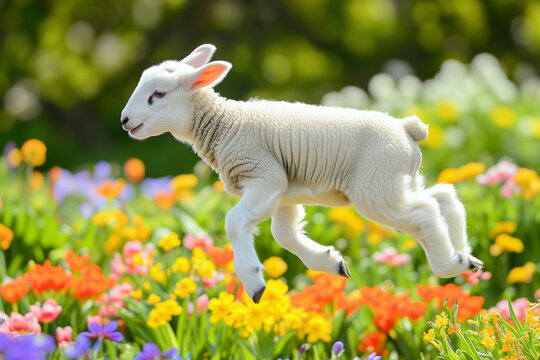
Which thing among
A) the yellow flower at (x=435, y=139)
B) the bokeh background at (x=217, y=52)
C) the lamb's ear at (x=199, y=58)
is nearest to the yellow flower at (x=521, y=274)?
the lamb's ear at (x=199, y=58)

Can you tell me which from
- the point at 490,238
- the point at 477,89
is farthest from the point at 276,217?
the point at 477,89

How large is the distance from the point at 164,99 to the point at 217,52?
10.6m

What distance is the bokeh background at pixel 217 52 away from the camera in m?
10.3

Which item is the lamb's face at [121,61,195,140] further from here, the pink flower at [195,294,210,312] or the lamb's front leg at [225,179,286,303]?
the pink flower at [195,294,210,312]

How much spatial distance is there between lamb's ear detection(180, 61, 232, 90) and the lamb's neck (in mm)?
53

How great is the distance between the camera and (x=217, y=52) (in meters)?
12.1

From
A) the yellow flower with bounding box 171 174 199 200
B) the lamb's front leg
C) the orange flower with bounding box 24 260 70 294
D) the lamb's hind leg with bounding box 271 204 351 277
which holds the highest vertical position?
the lamb's front leg

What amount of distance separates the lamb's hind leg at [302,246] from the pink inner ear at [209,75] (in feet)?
1.38

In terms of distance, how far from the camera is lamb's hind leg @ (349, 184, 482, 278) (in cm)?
171

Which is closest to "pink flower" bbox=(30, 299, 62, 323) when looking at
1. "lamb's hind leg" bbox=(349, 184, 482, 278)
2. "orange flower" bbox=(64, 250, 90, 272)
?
"orange flower" bbox=(64, 250, 90, 272)

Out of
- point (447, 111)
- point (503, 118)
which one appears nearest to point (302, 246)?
point (447, 111)

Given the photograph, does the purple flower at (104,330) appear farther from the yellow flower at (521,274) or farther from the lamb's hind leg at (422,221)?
the yellow flower at (521,274)

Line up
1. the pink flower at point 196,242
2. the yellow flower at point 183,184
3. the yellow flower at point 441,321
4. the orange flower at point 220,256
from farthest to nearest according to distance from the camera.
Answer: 1. the yellow flower at point 183,184
2. the pink flower at point 196,242
3. the orange flower at point 220,256
4. the yellow flower at point 441,321

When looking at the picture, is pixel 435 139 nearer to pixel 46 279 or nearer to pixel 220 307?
pixel 220 307
